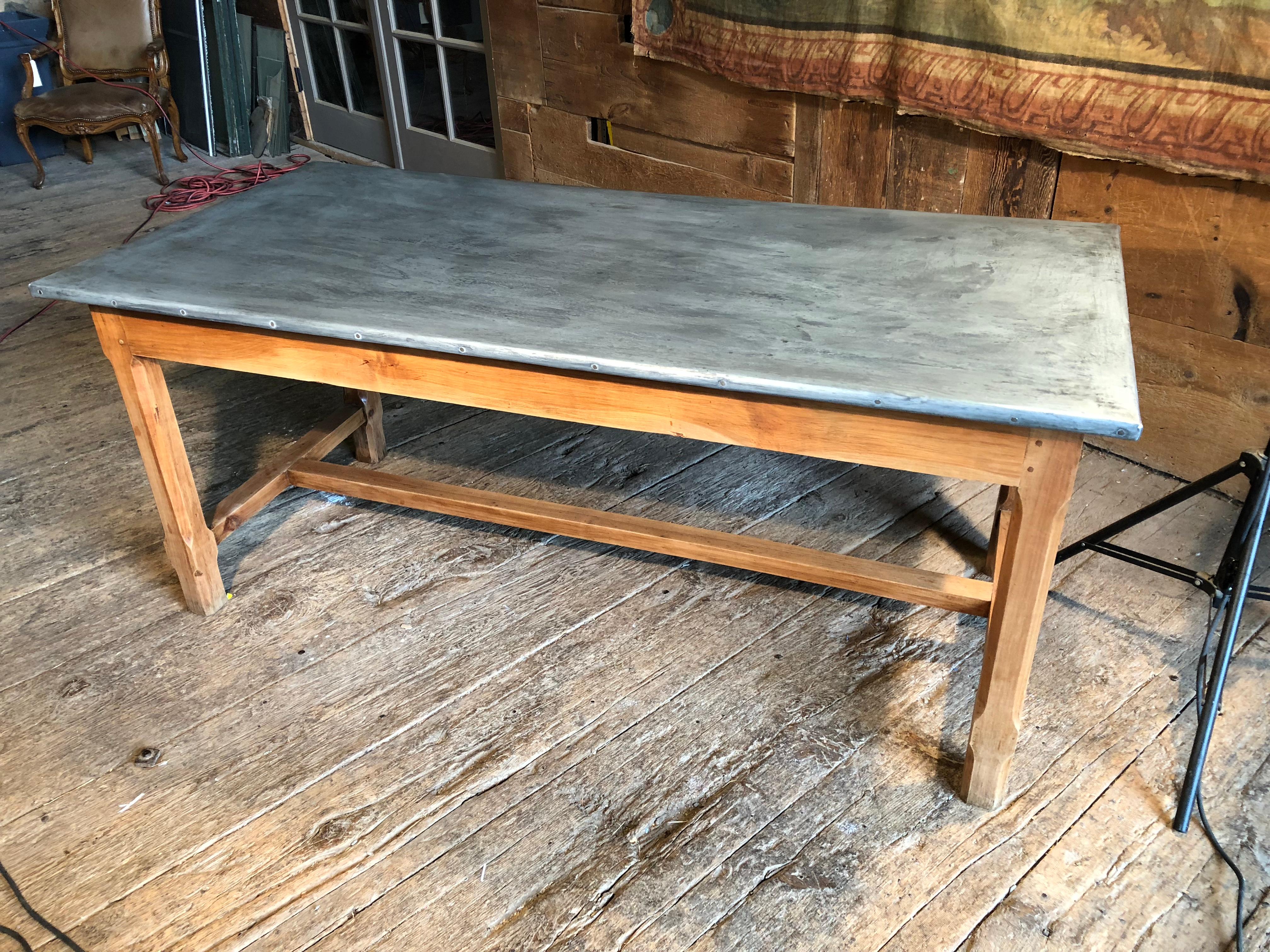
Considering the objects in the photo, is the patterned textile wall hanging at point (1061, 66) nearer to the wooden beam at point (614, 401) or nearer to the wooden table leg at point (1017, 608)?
the wooden table leg at point (1017, 608)

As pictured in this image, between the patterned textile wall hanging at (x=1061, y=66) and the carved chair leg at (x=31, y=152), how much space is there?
3.88m

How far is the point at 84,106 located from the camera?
4.88m

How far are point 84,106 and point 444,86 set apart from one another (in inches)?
78.1

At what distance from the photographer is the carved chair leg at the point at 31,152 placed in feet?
16.0

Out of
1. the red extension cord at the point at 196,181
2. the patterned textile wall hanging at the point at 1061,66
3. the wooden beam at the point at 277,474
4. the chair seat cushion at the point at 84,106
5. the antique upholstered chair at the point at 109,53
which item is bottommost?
the red extension cord at the point at 196,181

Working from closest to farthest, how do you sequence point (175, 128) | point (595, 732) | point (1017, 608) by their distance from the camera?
point (1017, 608), point (595, 732), point (175, 128)

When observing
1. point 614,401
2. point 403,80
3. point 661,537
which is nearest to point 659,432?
point 614,401

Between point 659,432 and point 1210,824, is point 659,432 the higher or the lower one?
the higher one

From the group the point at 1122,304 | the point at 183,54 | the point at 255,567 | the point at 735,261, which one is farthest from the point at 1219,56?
the point at 183,54

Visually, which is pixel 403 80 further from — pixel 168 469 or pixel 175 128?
pixel 168 469

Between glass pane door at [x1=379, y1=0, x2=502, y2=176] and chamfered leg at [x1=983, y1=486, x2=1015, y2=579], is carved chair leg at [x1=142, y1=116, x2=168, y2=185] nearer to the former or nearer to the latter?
glass pane door at [x1=379, y1=0, x2=502, y2=176]

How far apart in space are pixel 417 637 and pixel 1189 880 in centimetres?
137

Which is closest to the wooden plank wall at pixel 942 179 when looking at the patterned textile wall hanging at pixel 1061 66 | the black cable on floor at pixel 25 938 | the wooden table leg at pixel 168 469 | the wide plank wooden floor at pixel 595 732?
the patterned textile wall hanging at pixel 1061 66

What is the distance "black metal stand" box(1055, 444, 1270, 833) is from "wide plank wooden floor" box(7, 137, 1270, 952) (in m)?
0.09
